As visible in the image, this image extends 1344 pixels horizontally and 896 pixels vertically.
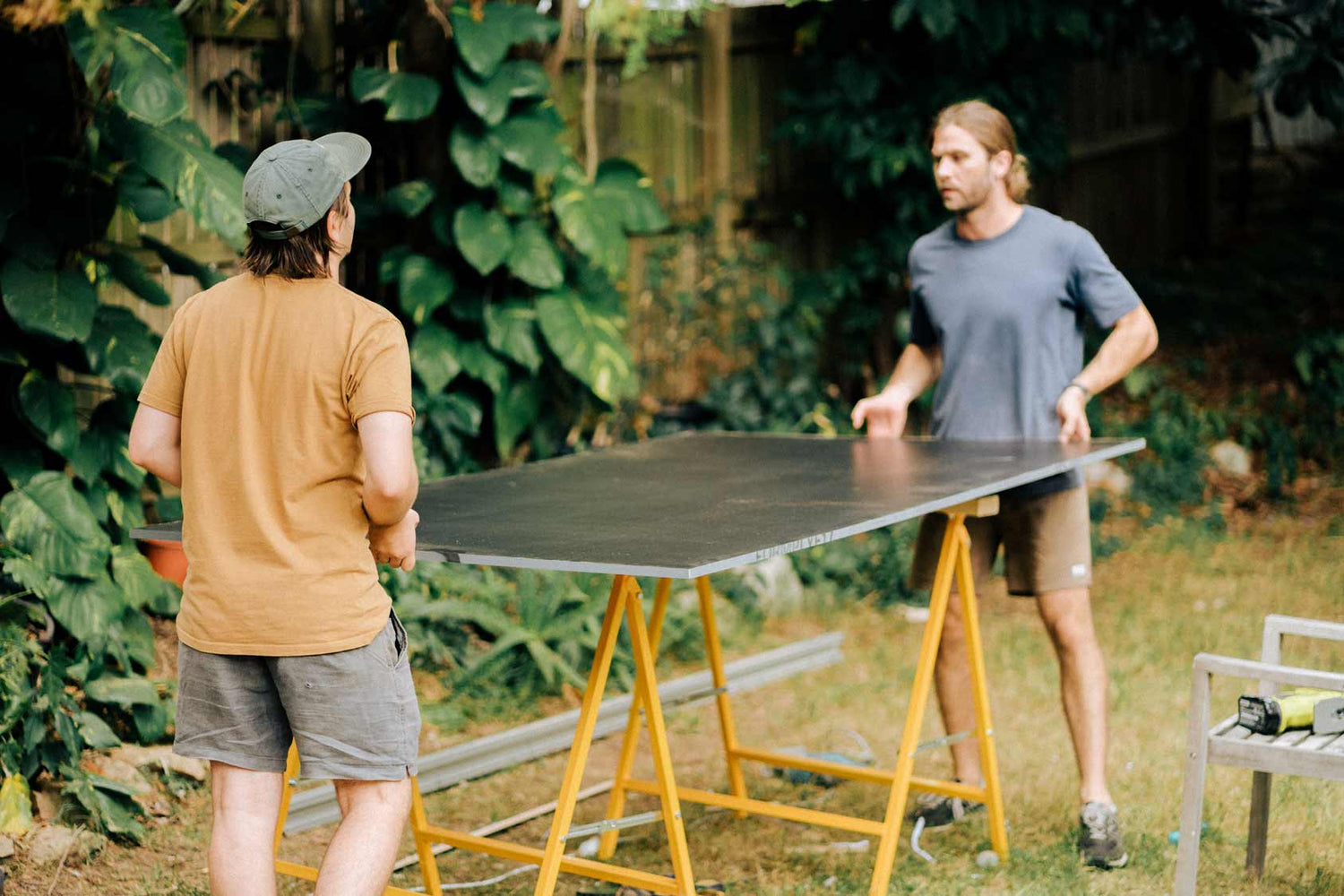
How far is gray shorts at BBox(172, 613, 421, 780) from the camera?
10.2 feet

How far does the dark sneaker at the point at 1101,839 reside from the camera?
4520 millimetres

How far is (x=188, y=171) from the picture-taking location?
209 inches

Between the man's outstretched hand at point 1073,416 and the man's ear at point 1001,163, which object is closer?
the man's outstretched hand at point 1073,416

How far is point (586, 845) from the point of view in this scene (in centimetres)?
478

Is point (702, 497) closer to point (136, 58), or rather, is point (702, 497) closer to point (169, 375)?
point (169, 375)

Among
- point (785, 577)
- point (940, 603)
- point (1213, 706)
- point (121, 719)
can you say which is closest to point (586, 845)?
point (940, 603)

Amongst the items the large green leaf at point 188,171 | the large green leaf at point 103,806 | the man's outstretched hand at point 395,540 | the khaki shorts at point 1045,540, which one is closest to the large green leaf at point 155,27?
the large green leaf at point 188,171

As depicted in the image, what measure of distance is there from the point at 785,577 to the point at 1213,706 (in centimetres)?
228

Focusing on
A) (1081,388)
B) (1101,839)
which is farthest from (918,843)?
(1081,388)

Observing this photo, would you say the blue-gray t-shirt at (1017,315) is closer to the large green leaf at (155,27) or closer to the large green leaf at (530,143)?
the large green leaf at (530,143)

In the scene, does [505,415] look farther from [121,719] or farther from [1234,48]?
[1234,48]

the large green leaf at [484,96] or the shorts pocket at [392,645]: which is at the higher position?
the large green leaf at [484,96]

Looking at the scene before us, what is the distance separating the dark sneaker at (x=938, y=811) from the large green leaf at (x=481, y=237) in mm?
3008

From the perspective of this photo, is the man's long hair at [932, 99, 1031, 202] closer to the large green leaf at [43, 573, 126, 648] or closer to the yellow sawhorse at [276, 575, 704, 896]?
the yellow sawhorse at [276, 575, 704, 896]
